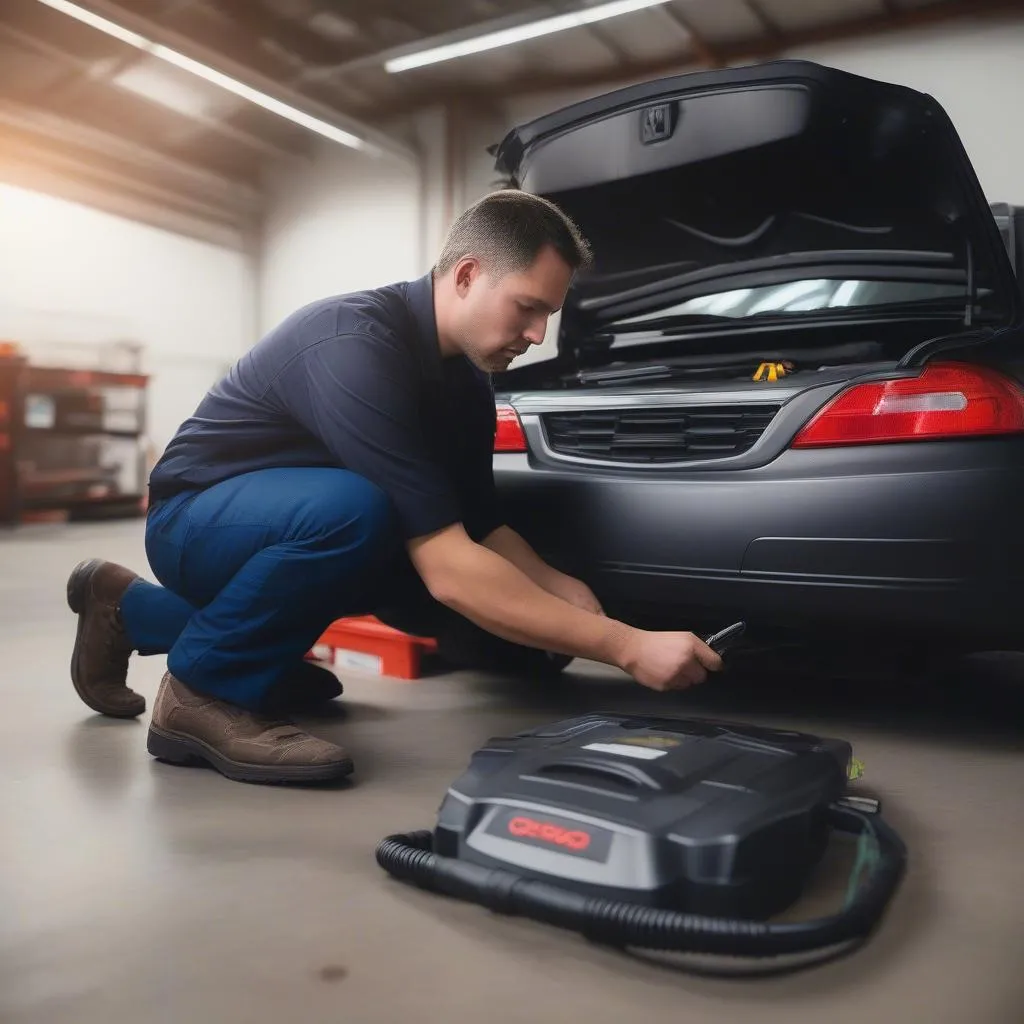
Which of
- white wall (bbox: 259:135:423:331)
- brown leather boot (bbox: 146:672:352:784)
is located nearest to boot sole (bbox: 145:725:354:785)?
brown leather boot (bbox: 146:672:352:784)

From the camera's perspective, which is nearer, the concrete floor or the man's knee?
the concrete floor

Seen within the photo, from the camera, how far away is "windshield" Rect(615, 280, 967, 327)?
1948 mm

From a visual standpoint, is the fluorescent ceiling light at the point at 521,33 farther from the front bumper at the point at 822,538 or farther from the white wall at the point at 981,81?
the front bumper at the point at 822,538

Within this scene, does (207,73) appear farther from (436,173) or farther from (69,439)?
(69,439)

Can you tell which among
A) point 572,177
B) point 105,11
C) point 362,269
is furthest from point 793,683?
point 362,269

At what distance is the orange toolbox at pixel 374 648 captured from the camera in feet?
7.90

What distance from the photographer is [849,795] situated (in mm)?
1500

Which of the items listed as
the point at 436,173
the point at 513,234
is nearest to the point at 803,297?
the point at 513,234

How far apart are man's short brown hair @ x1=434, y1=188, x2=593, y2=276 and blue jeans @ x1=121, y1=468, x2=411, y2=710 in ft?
1.39

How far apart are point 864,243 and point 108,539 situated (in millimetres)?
5338

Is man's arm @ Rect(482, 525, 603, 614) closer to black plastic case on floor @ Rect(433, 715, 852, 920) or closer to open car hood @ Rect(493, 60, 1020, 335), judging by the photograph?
black plastic case on floor @ Rect(433, 715, 852, 920)

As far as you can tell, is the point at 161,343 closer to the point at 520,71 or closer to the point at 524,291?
the point at 520,71

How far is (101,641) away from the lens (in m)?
1.95

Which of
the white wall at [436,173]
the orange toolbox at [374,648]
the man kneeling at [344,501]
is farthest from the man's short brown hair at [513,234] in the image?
the white wall at [436,173]
